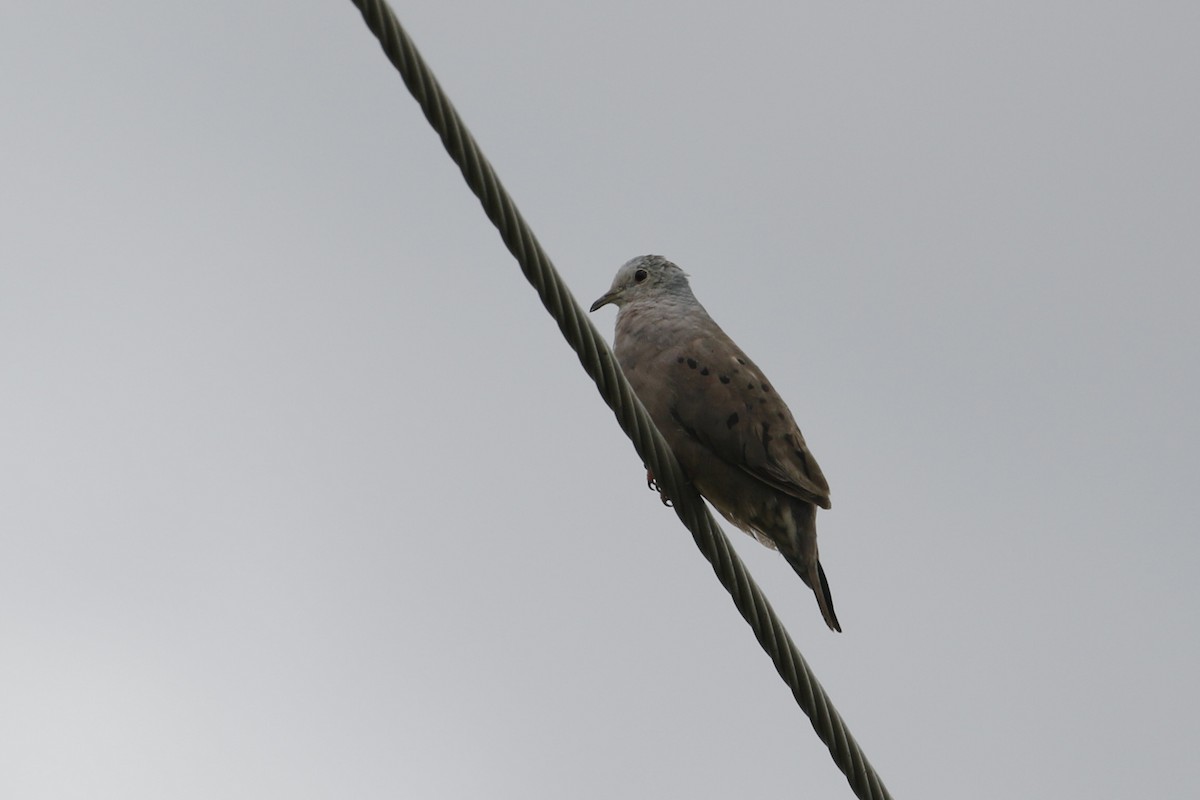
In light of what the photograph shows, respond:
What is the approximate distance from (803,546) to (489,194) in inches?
107

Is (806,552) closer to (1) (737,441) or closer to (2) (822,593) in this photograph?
(2) (822,593)

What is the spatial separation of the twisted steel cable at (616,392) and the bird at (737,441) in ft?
1.82

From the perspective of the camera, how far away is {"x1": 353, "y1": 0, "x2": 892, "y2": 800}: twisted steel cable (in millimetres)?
3579

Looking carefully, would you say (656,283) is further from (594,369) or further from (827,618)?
(594,369)

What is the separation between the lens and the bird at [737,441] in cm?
590

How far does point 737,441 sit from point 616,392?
1.56m

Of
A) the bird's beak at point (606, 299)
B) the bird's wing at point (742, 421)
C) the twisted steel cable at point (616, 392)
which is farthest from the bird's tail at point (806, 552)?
the bird's beak at point (606, 299)

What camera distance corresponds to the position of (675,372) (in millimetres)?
6152

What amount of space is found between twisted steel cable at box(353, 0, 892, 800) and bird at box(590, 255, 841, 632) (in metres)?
0.56

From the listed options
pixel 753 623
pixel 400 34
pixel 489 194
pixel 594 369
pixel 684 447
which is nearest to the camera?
pixel 400 34

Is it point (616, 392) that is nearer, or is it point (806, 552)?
point (616, 392)

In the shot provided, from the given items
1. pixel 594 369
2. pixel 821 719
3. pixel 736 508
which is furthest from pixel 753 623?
pixel 736 508

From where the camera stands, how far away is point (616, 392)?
14.5ft

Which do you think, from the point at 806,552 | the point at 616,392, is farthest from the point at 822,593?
the point at 616,392
